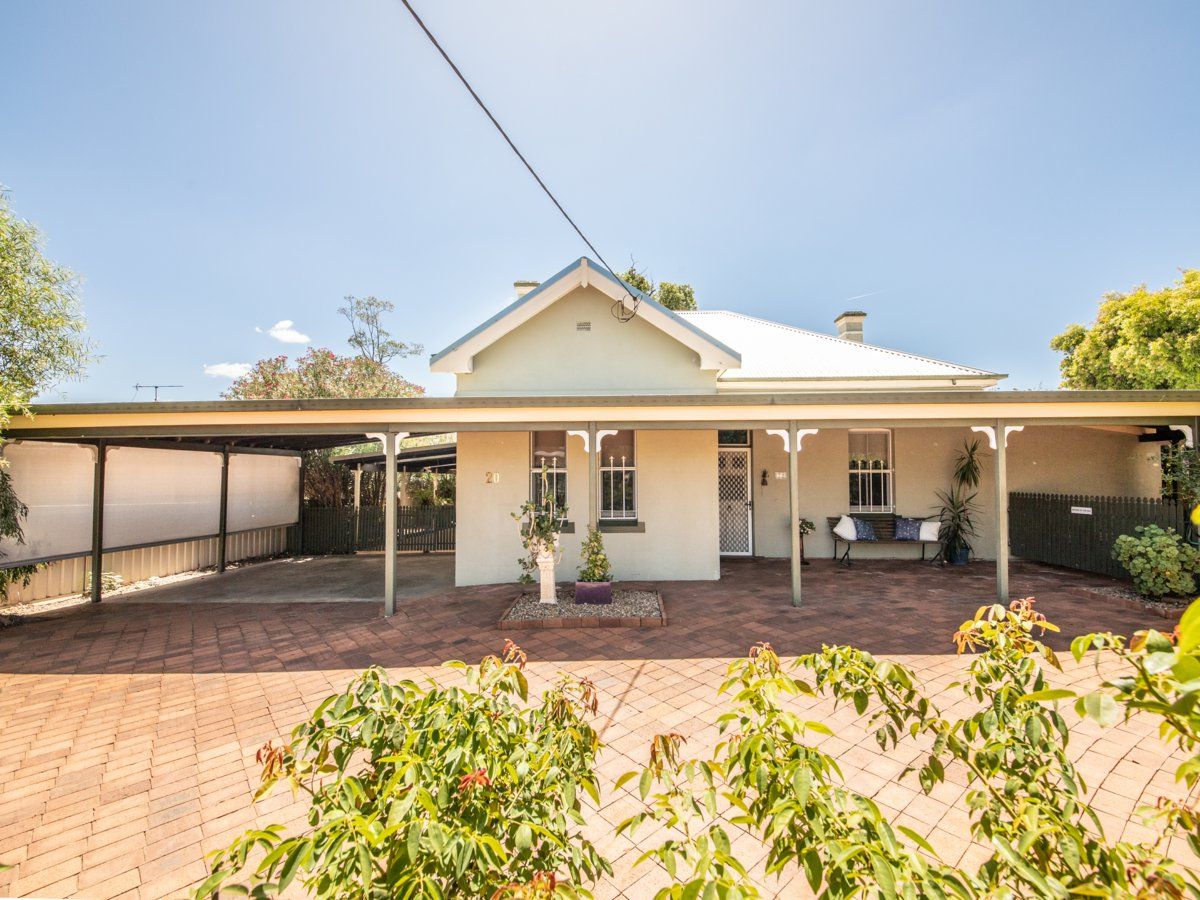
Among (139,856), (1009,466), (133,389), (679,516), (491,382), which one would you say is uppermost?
(133,389)

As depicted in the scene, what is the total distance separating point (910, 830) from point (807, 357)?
12385 millimetres

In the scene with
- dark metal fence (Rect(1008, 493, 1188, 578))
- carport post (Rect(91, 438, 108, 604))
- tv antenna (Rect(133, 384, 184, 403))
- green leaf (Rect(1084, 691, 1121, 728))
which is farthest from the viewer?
tv antenna (Rect(133, 384, 184, 403))

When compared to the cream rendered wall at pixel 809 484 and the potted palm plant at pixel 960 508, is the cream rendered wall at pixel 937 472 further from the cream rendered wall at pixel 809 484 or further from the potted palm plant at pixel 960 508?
the potted palm plant at pixel 960 508

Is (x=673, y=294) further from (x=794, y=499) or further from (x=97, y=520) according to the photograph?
(x=97, y=520)

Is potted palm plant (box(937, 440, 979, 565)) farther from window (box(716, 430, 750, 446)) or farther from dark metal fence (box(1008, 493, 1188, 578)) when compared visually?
window (box(716, 430, 750, 446))

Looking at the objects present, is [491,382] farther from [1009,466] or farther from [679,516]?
[1009,466]

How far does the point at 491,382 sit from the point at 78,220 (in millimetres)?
12370

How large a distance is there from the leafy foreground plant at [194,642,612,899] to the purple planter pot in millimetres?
5855

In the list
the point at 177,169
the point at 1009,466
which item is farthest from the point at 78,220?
the point at 1009,466

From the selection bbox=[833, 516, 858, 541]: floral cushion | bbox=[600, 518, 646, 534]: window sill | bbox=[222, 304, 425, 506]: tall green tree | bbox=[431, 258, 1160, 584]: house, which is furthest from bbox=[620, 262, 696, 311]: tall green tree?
bbox=[600, 518, 646, 534]: window sill

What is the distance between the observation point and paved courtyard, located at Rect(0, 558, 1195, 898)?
316cm

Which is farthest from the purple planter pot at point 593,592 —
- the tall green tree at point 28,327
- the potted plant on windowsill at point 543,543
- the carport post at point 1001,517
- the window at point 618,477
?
the tall green tree at point 28,327

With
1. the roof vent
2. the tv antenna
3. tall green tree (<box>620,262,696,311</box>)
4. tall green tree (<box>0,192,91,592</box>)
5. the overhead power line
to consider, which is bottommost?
tall green tree (<box>0,192,91,592</box>)

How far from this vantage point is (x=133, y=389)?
24031 mm
